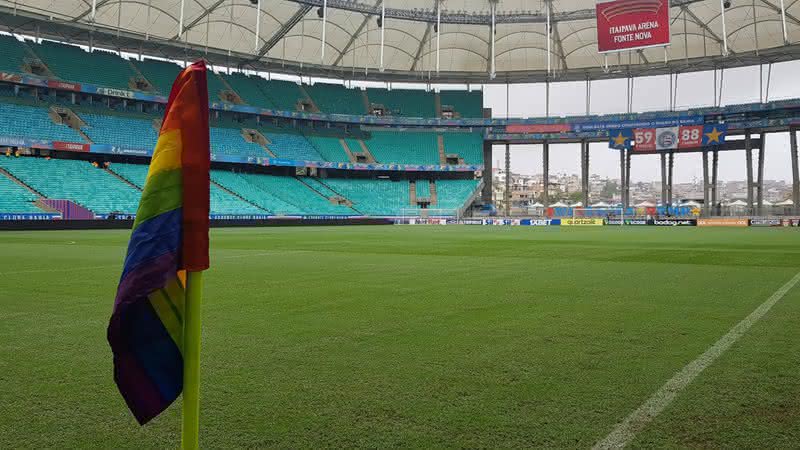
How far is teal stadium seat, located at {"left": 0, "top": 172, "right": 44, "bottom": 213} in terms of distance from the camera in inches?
1339

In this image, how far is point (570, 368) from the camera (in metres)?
4.08

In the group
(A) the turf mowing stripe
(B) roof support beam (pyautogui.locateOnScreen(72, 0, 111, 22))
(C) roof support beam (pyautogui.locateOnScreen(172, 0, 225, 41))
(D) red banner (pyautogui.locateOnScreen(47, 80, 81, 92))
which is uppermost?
(C) roof support beam (pyautogui.locateOnScreen(172, 0, 225, 41))

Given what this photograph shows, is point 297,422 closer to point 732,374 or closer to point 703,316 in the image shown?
point 732,374

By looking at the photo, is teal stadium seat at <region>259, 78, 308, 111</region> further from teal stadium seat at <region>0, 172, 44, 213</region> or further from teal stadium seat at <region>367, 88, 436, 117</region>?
teal stadium seat at <region>0, 172, 44, 213</region>

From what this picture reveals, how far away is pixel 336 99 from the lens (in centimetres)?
6531

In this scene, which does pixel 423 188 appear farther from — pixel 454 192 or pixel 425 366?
pixel 425 366

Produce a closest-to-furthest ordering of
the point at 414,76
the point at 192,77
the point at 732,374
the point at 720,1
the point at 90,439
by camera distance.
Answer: the point at 192,77 → the point at 90,439 → the point at 732,374 → the point at 720,1 → the point at 414,76

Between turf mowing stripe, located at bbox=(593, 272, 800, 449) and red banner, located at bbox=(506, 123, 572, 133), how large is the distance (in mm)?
59443

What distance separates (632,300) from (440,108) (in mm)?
62609

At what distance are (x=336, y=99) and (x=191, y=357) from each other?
214 ft

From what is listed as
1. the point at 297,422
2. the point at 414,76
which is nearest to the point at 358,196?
the point at 414,76

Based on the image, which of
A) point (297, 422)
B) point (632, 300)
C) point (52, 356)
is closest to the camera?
point (297, 422)

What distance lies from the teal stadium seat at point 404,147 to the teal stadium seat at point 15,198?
34850 mm

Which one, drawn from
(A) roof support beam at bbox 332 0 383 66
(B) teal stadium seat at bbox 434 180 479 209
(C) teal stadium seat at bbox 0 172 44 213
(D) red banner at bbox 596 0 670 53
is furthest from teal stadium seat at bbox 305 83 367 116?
(D) red banner at bbox 596 0 670 53
